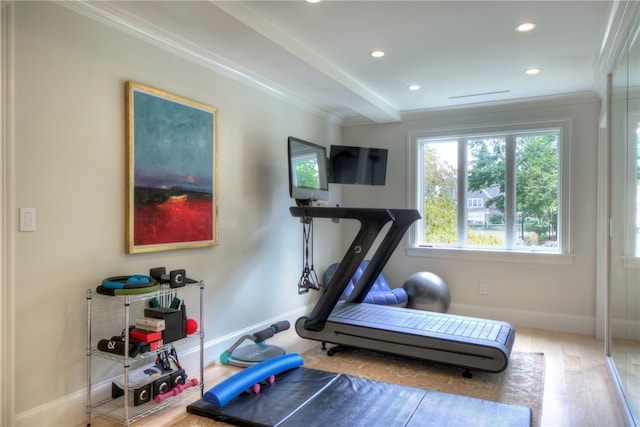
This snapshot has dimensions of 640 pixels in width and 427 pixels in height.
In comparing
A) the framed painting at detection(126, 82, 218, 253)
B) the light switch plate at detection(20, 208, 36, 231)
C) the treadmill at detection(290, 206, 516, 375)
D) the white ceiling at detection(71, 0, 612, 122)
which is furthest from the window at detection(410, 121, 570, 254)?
the light switch plate at detection(20, 208, 36, 231)

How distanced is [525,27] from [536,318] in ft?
9.88

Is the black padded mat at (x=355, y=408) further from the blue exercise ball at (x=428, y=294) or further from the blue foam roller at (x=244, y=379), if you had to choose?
the blue exercise ball at (x=428, y=294)

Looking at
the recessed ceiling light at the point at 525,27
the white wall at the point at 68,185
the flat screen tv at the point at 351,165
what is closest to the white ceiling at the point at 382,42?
the recessed ceiling light at the point at 525,27

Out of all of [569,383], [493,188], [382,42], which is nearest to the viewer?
[569,383]

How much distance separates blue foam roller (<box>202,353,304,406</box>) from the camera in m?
2.45

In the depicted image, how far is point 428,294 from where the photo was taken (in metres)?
4.41

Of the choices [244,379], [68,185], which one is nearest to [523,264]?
[244,379]

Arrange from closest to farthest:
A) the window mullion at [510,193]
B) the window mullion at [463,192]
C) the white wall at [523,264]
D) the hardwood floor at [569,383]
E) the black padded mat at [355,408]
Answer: the black padded mat at [355,408] → the hardwood floor at [569,383] → the white wall at [523,264] → the window mullion at [510,193] → the window mullion at [463,192]

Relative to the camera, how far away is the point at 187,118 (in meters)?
3.05

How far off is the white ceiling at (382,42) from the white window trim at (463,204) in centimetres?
42

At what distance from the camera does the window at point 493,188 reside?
447 centimetres

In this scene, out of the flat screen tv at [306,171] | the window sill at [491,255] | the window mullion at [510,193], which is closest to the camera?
the flat screen tv at [306,171]

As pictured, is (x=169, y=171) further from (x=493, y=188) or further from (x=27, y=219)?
(x=493, y=188)

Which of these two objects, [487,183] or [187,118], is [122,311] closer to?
[187,118]
